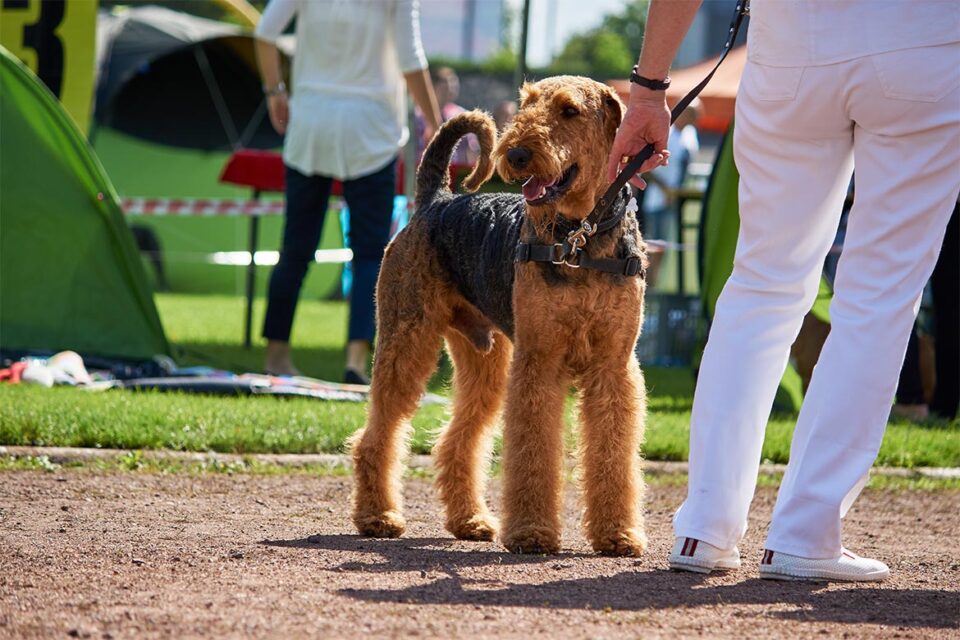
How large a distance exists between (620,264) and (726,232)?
3.49 m

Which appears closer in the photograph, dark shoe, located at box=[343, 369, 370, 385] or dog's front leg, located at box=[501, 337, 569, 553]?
dog's front leg, located at box=[501, 337, 569, 553]

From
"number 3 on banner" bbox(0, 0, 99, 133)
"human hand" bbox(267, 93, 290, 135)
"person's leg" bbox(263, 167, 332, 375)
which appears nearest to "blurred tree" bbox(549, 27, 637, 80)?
"number 3 on banner" bbox(0, 0, 99, 133)

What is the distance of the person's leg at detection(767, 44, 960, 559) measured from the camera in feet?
10.2

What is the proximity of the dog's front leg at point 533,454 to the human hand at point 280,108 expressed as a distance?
13.1 ft

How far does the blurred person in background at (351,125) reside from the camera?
6.89 m

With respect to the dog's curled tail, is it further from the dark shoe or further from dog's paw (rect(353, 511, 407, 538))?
the dark shoe

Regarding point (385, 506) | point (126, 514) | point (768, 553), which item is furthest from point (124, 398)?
point (768, 553)

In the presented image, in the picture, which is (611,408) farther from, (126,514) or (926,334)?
(926,334)

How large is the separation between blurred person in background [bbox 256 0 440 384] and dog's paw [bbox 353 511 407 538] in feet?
9.40

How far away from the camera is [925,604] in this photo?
10.2ft

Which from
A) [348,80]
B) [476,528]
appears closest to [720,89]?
[348,80]

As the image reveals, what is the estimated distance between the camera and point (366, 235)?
6891 mm

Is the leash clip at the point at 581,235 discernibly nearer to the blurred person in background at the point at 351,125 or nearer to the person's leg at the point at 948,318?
the blurred person in background at the point at 351,125

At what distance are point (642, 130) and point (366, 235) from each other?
11.7 ft
